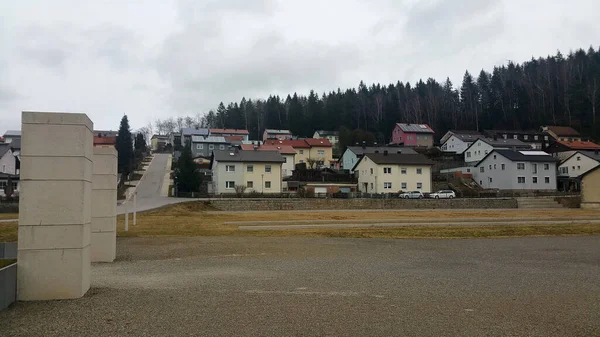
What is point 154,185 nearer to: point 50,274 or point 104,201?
point 104,201

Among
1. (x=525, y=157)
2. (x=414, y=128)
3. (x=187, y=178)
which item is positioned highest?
(x=414, y=128)

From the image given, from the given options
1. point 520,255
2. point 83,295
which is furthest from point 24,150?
point 520,255

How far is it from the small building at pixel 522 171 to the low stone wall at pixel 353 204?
1404 centimetres

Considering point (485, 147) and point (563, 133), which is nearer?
point (485, 147)

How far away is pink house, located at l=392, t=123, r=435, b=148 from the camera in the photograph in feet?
306

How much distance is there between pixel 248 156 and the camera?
56.1 meters

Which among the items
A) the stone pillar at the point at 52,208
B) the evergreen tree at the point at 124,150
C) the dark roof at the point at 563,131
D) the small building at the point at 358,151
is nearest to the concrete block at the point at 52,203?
the stone pillar at the point at 52,208

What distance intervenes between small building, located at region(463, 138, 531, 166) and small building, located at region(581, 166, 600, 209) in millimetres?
27116

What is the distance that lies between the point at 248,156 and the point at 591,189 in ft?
126

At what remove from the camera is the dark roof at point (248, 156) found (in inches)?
2153

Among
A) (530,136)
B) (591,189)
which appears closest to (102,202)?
(591,189)

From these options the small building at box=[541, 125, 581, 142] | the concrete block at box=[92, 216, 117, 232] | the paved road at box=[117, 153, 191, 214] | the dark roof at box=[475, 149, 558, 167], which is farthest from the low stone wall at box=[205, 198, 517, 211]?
the small building at box=[541, 125, 581, 142]

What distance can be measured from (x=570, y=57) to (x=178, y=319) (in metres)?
131

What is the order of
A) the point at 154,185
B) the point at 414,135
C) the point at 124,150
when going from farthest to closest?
the point at 414,135 < the point at 124,150 < the point at 154,185
